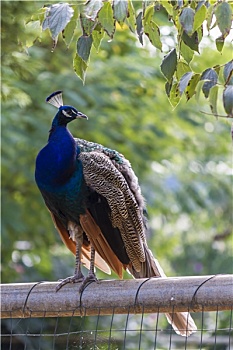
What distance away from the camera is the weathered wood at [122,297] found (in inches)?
97.4

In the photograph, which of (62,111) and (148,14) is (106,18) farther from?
(62,111)

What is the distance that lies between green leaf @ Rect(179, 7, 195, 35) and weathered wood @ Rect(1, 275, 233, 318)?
0.87m

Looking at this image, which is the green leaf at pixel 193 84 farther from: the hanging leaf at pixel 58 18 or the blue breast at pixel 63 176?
the blue breast at pixel 63 176

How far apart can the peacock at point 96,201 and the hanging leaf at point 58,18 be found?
1.10 metres

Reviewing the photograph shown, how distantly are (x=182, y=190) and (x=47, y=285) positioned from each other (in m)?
3.85

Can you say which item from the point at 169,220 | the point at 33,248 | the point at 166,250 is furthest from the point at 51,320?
the point at 166,250

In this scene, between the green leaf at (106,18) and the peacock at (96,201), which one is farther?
the peacock at (96,201)

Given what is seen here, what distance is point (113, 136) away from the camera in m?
6.06

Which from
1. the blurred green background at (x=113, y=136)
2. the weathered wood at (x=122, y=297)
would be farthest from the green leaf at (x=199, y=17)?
the blurred green background at (x=113, y=136)

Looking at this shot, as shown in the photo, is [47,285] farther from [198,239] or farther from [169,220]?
[198,239]

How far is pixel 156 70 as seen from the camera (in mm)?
5934

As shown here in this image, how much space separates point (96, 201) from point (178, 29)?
44.5 inches

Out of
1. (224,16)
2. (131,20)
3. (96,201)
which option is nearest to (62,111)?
(96,201)

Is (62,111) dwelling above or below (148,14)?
above
